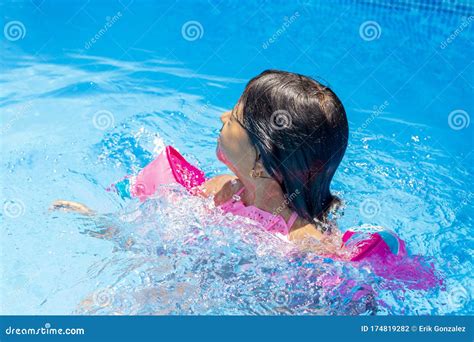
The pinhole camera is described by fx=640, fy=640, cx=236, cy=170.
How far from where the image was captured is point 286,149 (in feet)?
9.28

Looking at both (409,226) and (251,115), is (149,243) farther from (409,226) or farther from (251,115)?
(409,226)

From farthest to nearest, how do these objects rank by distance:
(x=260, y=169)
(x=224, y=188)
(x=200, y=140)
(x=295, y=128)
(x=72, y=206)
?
(x=200, y=140) < (x=72, y=206) < (x=224, y=188) < (x=260, y=169) < (x=295, y=128)

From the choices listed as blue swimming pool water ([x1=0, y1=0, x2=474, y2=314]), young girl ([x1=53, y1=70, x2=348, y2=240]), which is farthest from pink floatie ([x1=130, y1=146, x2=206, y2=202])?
young girl ([x1=53, y1=70, x2=348, y2=240])

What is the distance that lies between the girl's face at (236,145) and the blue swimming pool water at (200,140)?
0.32m

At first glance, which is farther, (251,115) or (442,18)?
(442,18)

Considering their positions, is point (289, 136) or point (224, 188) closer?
point (289, 136)

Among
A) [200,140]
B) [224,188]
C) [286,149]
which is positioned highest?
[200,140]

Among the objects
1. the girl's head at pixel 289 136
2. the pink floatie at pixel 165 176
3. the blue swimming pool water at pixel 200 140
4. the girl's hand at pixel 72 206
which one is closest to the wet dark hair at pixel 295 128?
the girl's head at pixel 289 136

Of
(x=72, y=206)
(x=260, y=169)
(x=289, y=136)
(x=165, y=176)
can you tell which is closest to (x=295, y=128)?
(x=289, y=136)

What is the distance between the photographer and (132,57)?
621cm

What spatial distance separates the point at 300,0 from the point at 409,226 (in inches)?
147

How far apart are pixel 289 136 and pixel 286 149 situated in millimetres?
74

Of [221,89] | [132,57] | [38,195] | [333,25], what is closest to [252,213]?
[38,195]

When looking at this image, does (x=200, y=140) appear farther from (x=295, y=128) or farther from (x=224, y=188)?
(x=295, y=128)
